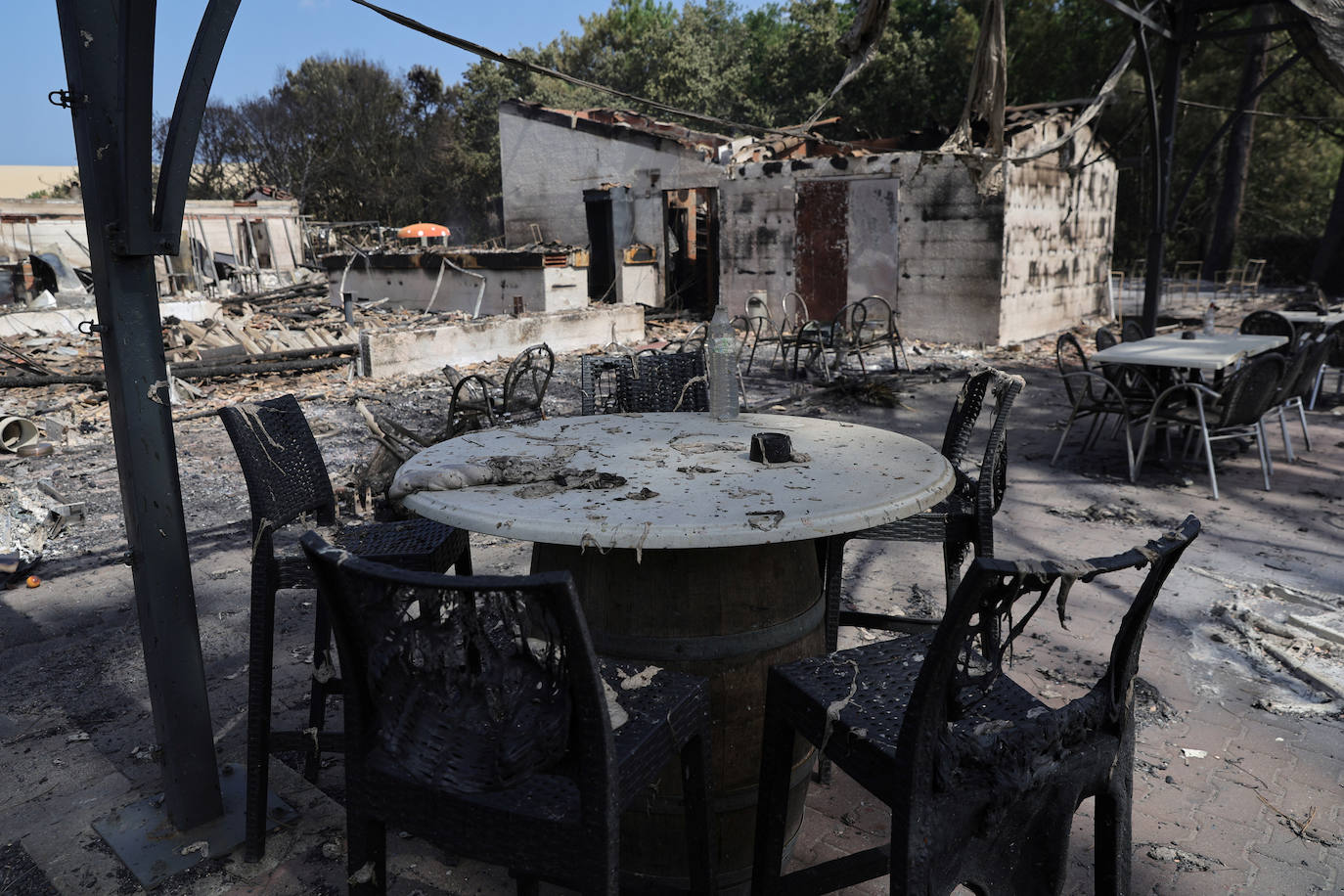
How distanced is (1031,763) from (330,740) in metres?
1.69

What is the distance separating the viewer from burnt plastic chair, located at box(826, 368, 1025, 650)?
281 cm

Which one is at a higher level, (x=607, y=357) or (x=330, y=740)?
(x=607, y=357)

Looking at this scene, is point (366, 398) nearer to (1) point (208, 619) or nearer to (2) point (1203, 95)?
(1) point (208, 619)

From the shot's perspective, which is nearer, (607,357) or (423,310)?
(607,357)

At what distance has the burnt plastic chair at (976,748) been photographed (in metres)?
1.38

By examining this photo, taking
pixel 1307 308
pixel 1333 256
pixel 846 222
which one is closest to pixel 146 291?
pixel 1307 308

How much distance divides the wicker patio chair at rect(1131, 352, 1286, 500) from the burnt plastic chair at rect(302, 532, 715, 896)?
4.92 m

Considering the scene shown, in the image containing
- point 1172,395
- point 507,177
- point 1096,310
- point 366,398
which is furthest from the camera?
point 507,177

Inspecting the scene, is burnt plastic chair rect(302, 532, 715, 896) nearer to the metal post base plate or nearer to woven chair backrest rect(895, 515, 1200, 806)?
woven chair backrest rect(895, 515, 1200, 806)

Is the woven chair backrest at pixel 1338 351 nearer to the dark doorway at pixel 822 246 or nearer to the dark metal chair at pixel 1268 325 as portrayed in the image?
the dark metal chair at pixel 1268 325

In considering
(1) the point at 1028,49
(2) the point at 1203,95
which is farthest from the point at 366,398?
(2) the point at 1203,95

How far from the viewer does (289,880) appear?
→ 2.17 m

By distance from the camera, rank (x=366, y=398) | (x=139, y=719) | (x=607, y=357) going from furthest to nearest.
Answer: (x=366, y=398), (x=607, y=357), (x=139, y=719)

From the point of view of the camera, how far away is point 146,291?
2.11 meters
